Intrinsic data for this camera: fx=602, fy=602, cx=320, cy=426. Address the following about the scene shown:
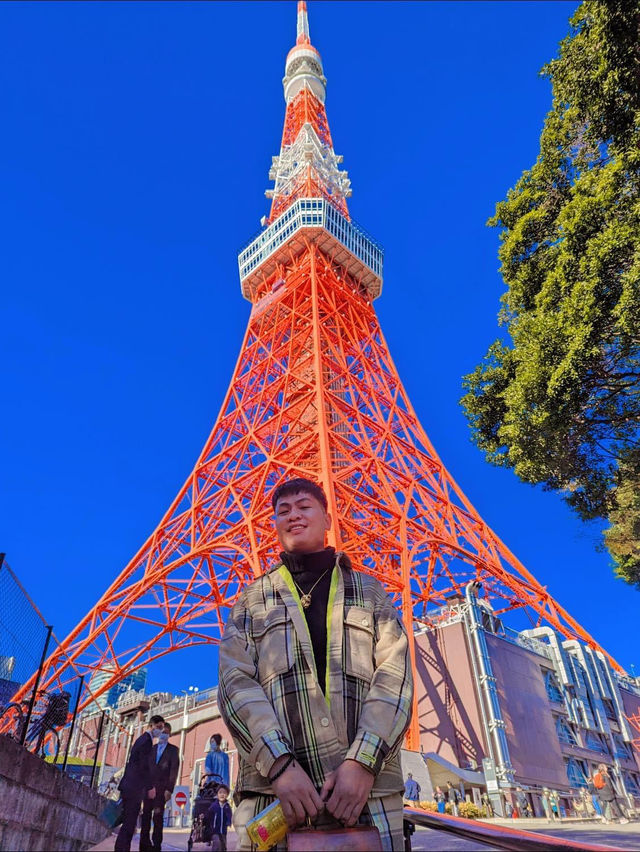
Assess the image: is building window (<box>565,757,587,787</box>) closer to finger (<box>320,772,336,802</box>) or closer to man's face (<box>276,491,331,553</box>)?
man's face (<box>276,491,331,553</box>)

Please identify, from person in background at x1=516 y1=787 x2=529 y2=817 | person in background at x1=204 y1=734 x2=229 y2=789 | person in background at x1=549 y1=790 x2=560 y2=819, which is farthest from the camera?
person in background at x1=549 y1=790 x2=560 y2=819

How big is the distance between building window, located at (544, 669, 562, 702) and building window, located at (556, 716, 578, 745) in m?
0.68

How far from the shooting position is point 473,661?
18.8 metres

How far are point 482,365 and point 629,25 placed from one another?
4.66m

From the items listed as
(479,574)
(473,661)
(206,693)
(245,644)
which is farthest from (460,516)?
(245,644)

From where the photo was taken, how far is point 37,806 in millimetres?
4723

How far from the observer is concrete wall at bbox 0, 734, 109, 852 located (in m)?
4.15

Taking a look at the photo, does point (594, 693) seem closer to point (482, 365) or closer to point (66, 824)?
point (482, 365)

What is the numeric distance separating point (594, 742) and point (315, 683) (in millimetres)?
25730

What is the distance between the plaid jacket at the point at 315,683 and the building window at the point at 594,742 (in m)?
24.8

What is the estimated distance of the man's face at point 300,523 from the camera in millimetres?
2492

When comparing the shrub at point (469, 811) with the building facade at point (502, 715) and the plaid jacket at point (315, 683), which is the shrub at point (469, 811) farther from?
the plaid jacket at point (315, 683)

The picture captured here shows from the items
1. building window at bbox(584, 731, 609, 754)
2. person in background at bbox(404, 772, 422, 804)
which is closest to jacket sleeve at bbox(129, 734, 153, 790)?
person in background at bbox(404, 772, 422, 804)

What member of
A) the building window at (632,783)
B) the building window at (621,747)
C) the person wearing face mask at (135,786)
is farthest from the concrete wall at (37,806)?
the building window at (621,747)
